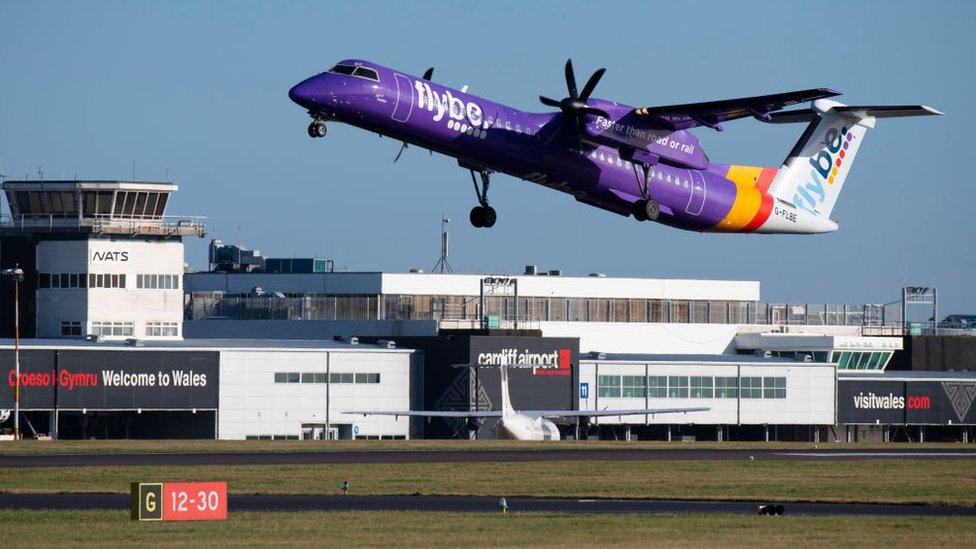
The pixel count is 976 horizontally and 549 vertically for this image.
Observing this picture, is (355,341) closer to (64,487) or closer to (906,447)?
(906,447)

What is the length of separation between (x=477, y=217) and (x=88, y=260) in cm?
6112

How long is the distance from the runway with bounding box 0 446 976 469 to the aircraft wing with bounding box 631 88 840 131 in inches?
680

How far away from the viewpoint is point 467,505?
1849 inches

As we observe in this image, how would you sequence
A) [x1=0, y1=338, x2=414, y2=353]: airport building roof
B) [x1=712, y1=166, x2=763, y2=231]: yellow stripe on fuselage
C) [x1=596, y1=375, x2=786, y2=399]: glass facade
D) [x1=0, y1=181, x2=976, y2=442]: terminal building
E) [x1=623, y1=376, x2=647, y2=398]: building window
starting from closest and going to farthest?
[x1=712, y1=166, x2=763, y2=231]: yellow stripe on fuselage < [x1=0, y1=338, x2=414, y2=353]: airport building roof < [x1=0, y1=181, x2=976, y2=442]: terminal building < [x1=596, y1=375, x2=786, y2=399]: glass facade < [x1=623, y1=376, x2=647, y2=398]: building window

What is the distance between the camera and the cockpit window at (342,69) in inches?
1993

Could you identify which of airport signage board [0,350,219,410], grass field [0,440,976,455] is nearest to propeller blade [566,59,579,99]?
grass field [0,440,976,455]

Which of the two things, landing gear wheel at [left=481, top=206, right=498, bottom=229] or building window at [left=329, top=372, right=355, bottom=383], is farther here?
building window at [left=329, top=372, right=355, bottom=383]

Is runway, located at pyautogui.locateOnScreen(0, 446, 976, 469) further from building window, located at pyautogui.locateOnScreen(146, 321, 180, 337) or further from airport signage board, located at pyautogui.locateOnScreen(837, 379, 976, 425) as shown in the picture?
airport signage board, located at pyautogui.locateOnScreen(837, 379, 976, 425)

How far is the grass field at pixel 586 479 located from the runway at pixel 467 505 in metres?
1.91

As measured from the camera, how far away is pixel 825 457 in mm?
71812

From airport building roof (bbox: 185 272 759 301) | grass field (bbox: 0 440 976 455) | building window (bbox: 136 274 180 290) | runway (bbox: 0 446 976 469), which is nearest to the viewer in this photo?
runway (bbox: 0 446 976 469)

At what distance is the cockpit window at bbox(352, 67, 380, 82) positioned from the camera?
5056 cm

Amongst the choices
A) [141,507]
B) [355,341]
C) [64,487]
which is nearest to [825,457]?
[64,487]

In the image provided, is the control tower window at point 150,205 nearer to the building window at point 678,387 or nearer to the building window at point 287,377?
the building window at point 287,377
